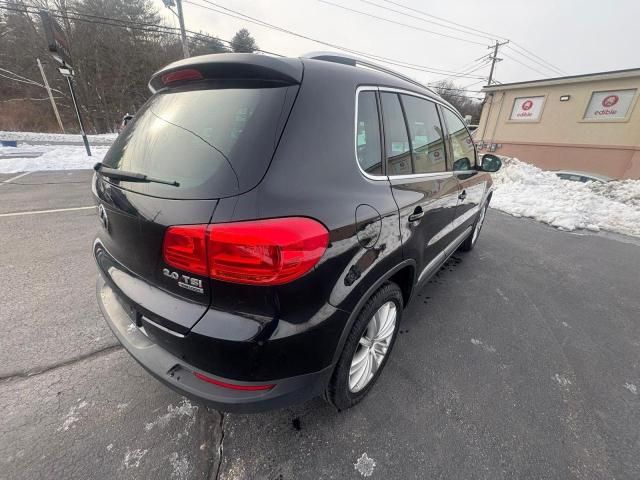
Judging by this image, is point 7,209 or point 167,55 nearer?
point 7,209

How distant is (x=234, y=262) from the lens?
3.55ft

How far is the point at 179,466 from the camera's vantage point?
1.45m

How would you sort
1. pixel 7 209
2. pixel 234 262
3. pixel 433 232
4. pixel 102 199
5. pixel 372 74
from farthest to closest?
pixel 7 209 → pixel 433 232 → pixel 372 74 → pixel 102 199 → pixel 234 262

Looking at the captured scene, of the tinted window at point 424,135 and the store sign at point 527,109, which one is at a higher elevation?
the store sign at point 527,109

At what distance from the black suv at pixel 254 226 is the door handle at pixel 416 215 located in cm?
7

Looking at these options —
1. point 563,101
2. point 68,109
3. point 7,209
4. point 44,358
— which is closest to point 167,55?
point 68,109

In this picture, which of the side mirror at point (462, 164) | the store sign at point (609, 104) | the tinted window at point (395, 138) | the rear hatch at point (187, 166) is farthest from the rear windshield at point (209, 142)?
the store sign at point (609, 104)

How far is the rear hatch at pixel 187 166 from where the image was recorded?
44.8 inches

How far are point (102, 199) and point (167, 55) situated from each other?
1225 inches

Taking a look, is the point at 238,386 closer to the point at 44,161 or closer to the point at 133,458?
the point at 133,458

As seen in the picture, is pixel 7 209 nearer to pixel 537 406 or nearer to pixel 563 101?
pixel 537 406

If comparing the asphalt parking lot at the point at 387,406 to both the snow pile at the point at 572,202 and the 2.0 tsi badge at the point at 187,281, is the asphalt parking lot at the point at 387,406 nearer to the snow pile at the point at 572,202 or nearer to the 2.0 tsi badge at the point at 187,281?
the 2.0 tsi badge at the point at 187,281

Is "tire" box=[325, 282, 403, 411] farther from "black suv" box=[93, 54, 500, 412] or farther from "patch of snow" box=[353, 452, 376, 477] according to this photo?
"patch of snow" box=[353, 452, 376, 477]

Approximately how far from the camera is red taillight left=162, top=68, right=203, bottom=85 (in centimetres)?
144
